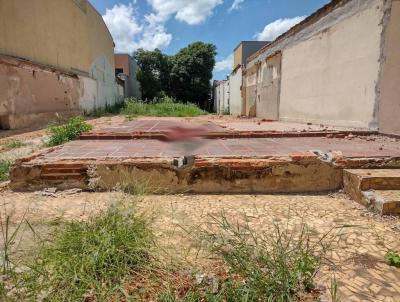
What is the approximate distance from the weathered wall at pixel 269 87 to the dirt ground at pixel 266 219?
7734mm

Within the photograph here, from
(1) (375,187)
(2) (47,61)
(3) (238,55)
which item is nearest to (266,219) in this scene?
(1) (375,187)

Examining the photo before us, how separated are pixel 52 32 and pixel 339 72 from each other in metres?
10.2

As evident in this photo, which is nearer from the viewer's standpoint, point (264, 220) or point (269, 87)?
point (264, 220)

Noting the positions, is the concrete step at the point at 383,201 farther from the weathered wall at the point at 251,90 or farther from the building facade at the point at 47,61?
the weathered wall at the point at 251,90

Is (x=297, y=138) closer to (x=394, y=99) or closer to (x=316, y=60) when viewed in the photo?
(x=394, y=99)

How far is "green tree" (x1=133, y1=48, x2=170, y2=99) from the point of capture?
2498 centimetres

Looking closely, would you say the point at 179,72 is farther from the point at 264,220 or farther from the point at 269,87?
the point at 264,220

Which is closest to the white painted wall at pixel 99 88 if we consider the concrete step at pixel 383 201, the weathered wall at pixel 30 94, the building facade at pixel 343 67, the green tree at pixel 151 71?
the weathered wall at pixel 30 94

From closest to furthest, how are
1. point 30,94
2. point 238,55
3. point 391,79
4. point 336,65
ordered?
point 391,79 < point 336,65 < point 30,94 < point 238,55

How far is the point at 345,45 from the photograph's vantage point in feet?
19.3

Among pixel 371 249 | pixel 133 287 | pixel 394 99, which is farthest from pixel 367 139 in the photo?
pixel 133 287

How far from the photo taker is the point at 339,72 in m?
6.07

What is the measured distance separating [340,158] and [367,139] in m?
1.90

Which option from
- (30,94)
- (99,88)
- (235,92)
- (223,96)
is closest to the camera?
(30,94)
